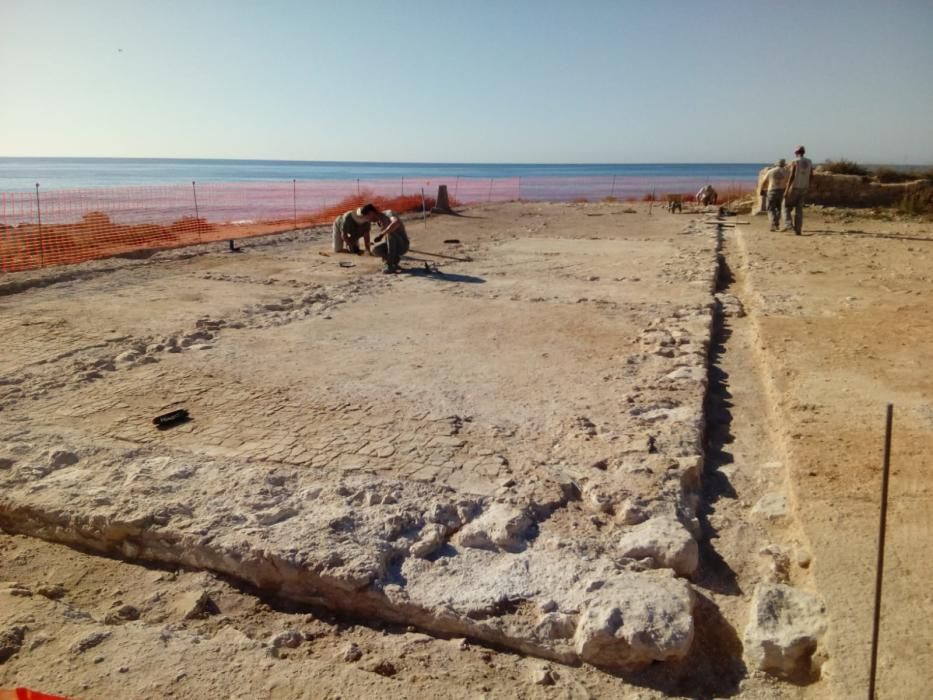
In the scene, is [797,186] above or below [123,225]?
above

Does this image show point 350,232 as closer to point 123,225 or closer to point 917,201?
point 123,225

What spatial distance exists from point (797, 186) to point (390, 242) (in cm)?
857

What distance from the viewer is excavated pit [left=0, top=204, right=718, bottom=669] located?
2711 millimetres

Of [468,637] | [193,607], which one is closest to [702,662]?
[468,637]

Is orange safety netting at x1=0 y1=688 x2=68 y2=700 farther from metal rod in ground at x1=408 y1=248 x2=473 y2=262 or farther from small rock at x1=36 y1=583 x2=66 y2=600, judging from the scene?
metal rod in ground at x1=408 y1=248 x2=473 y2=262

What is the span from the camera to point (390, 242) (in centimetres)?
984

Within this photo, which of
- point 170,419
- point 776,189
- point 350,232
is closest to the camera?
point 170,419

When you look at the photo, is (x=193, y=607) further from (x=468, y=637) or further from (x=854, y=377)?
(x=854, y=377)

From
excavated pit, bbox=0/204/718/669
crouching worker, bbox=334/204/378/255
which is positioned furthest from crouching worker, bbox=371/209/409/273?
excavated pit, bbox=0/204/718/669

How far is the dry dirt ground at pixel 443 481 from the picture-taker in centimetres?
238

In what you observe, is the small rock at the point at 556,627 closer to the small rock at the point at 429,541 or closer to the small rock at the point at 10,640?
the small rock at the point at 429,541

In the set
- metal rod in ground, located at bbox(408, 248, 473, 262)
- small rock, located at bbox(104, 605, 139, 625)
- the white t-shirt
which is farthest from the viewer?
the white t-shirt

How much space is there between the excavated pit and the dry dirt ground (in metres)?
0.02

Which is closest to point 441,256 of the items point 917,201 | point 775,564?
point 775,564
